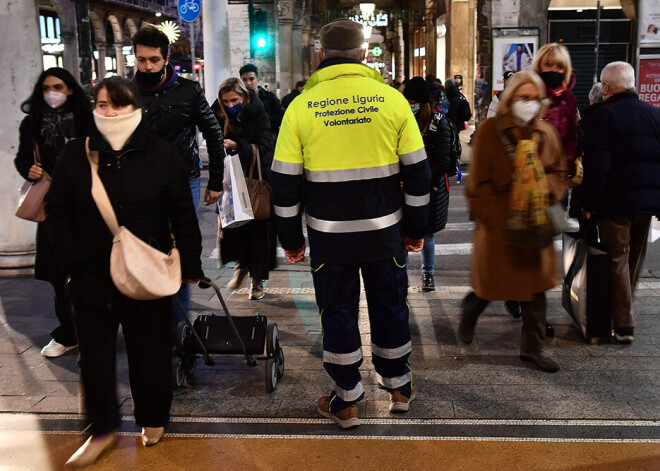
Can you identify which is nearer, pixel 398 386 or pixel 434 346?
pixel 398 386

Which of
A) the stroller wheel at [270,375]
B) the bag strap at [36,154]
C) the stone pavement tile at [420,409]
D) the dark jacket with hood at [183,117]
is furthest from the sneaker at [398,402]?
the bag strap at [36,154]

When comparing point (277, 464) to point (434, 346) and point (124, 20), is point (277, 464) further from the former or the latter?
point (124, 20)

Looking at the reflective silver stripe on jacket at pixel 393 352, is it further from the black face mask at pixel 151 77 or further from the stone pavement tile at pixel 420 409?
the black face mask at pixel 151 77

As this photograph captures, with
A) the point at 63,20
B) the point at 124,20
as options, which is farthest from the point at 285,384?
the point at 124,20

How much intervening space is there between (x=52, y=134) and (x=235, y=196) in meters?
1.60

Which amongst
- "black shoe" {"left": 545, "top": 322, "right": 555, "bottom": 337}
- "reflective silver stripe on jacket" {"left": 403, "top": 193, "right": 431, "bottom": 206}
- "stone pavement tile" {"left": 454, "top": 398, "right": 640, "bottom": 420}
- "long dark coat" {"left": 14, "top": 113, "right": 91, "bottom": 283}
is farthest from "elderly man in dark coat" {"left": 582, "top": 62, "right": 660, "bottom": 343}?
"long dark coat" {"left": 14, "top": 113, "right": 91, "bottom": 283}

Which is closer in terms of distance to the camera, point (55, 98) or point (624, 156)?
point (55, 98)

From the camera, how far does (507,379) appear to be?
15.9ft

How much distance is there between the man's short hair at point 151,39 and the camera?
509 centimetres

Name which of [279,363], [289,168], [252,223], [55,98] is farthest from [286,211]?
[252,223]

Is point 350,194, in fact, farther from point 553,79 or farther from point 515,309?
point 515,309

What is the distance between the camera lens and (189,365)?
4.89m

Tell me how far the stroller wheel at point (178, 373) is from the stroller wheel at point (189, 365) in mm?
33

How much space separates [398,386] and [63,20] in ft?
102
